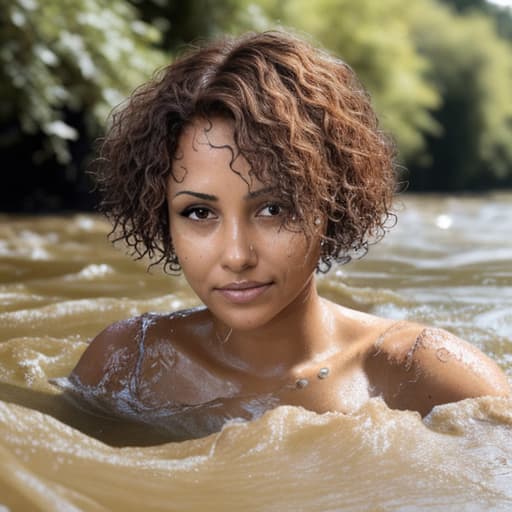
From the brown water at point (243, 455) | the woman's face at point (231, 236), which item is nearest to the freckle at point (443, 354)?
the brown water at point (243, 455)

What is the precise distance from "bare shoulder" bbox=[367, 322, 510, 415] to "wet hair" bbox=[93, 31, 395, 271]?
0.37 m

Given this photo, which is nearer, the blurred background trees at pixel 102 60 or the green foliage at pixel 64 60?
the green foliage at pixel 64 60

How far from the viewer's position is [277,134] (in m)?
2.56

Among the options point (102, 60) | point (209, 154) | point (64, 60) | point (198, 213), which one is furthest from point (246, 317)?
point (64, 60)

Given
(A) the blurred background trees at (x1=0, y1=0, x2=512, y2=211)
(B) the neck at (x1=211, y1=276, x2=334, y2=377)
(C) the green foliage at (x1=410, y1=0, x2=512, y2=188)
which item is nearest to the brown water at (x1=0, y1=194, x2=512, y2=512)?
(B) the neck at (x1=211, y1=276, x2=334, y2=377)

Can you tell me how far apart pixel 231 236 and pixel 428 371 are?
80 centimetres

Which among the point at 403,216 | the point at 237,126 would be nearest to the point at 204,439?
the point at 237,126

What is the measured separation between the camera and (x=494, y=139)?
1564 inches

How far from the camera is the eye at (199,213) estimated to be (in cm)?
265

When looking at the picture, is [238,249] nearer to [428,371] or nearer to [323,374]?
[323,374]

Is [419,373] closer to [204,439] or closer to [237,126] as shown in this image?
[204,439]

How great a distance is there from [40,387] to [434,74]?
3545cm

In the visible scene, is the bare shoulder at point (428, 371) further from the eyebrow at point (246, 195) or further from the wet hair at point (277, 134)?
the eyebrow at point (246, 195)

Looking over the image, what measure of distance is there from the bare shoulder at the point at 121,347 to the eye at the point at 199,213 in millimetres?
648
